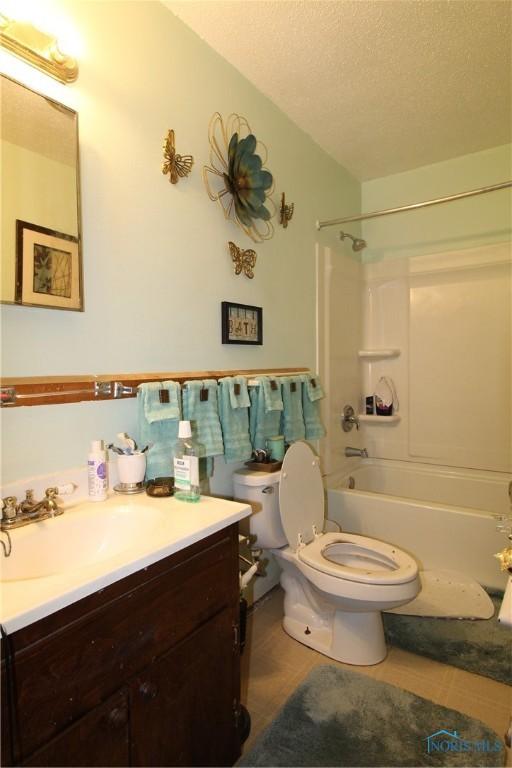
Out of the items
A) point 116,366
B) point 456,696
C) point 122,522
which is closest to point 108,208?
point 116,366

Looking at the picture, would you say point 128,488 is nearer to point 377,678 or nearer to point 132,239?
point 132,239

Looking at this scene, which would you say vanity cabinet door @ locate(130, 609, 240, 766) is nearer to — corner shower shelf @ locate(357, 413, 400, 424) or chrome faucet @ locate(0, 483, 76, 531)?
chrome faucet @ locate(0, 483, 76, 531)

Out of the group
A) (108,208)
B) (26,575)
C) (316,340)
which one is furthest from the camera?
(316,340)

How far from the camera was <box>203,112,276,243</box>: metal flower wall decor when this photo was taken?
1.73 m

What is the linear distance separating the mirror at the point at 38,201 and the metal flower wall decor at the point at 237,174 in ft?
2.13

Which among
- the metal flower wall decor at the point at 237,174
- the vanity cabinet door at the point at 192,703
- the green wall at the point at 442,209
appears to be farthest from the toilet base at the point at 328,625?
the green wall at the point at 442,209

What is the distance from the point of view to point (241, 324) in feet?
6.15

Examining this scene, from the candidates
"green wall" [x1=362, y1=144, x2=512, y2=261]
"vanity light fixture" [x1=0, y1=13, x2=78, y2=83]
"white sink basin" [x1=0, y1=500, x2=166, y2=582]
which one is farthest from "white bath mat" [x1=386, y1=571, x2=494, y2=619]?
"vanity light fixture" [x1=0, y1=13, x2=78, y2=83]

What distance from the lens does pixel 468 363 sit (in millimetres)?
2707

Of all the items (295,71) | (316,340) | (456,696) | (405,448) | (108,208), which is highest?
(295,71)

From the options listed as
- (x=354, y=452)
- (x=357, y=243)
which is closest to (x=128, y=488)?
(x=354, y=452)

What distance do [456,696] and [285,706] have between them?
63 cm

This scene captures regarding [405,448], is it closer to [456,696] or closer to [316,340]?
[316,340]

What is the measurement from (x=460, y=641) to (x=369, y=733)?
2.20 feet
